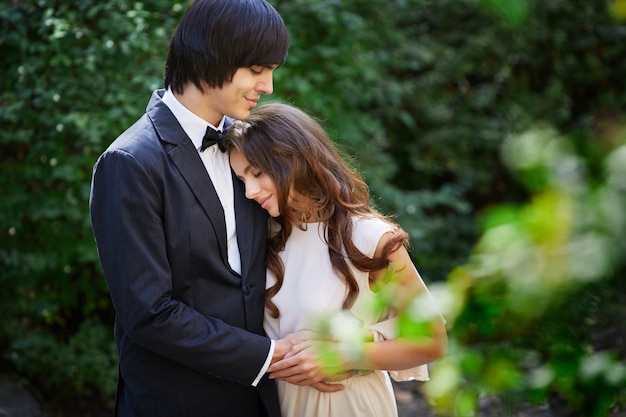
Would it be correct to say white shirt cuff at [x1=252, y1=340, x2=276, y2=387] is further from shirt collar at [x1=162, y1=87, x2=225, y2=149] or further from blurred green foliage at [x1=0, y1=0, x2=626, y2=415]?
blurred green foliage at [x1=0, y1=0, x2=626, y2=415]

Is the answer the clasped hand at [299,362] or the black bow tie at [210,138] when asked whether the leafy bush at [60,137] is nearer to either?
the black bow tie at [210,138]

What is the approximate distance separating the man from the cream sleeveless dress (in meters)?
0.08

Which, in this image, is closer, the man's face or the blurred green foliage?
the blurred green foliage

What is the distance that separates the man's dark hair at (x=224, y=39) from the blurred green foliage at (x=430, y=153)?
3.01 feet

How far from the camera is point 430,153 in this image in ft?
20.6

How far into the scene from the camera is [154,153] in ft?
6.82

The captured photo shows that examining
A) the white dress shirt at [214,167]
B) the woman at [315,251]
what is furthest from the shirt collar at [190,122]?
the woman at [315,251]

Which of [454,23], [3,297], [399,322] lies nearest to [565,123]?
[454,23]

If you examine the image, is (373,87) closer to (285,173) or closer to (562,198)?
(285,173)

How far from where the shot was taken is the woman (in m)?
2.22

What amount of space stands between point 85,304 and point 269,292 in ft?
8.38

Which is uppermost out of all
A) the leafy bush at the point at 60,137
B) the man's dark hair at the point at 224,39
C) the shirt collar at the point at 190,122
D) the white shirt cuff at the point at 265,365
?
the man's dark hair at the point at 224,39

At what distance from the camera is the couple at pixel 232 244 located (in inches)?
79.0

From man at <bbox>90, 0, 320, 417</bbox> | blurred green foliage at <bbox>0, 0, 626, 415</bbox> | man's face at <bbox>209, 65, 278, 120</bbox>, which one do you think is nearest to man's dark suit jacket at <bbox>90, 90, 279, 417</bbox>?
man at <bbox>90, 0, 320, 417</bbox>
